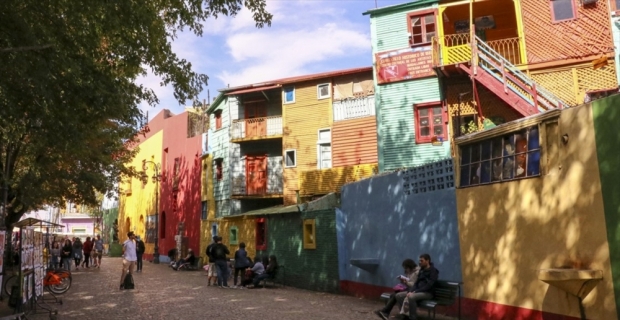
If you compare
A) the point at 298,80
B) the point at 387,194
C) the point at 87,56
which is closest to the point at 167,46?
the point at 87,56

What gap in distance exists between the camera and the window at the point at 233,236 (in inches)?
1046

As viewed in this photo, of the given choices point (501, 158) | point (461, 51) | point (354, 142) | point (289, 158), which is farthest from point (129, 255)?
point (461, 51)

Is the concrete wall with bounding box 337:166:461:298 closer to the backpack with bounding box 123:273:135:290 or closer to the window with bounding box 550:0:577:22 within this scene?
the backpack with bounding box 123:273:135:290

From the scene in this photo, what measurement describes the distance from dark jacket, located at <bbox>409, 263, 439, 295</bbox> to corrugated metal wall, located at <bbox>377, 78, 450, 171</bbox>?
923cm

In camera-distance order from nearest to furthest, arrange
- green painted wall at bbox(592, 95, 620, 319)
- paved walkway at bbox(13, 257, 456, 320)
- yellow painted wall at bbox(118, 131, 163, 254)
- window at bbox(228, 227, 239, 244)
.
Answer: green painted wall at bbox(592, 95, 620, 319), paved walkway at bbox(13, 257, 456, 320), window at bbox(228, 227, 239, 244), yellow painted wall at bbox(118, 131, 163, 254)

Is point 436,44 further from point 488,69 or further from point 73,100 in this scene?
point 73,100

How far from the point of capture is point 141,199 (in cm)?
4388

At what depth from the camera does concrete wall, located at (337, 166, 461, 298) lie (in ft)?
36.3

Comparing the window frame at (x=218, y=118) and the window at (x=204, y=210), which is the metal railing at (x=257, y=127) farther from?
the window at (x=204, y=210)

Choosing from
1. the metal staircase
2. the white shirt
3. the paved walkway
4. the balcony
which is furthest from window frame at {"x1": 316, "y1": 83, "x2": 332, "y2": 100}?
the white shirt

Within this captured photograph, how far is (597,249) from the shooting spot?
7.41 meters

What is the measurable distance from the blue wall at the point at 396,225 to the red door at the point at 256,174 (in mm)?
13093

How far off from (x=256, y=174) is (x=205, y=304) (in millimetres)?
15752

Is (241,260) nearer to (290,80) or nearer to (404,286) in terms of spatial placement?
(404,286)
